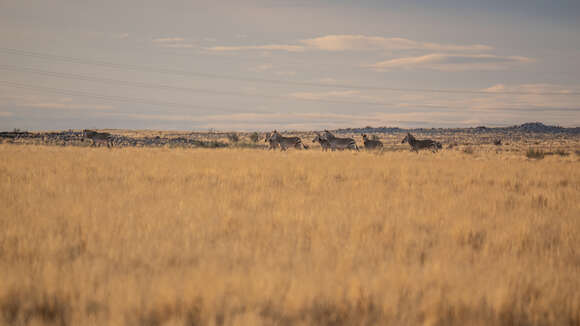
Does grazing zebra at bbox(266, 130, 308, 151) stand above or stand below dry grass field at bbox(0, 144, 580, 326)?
above

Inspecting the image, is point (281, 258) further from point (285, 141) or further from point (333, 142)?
point (333, 142)

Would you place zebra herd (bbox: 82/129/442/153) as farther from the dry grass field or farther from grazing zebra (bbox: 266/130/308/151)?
the dry grass field

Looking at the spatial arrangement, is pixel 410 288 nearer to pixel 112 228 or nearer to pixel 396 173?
pixel 112 228

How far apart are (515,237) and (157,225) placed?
18.3ft

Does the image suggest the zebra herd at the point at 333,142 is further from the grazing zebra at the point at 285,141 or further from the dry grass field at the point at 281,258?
the dry grass field at the point at 281,258

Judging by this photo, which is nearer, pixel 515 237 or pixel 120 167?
pixel 515 237

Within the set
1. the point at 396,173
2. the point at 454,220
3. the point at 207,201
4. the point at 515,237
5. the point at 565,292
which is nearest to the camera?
the point at 565,292

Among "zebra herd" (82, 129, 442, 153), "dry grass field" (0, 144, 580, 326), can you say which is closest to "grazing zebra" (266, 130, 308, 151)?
"zebra herd" (82, 129, 442, 153)

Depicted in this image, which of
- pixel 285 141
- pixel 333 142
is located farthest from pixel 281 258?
pixel 333 142

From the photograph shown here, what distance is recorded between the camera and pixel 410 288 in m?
4.28

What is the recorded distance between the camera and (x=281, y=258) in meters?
5.16

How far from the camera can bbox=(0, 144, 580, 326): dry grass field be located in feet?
12.3

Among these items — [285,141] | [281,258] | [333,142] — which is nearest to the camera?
[281,258]

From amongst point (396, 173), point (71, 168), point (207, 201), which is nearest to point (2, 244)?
point (207, 201)
